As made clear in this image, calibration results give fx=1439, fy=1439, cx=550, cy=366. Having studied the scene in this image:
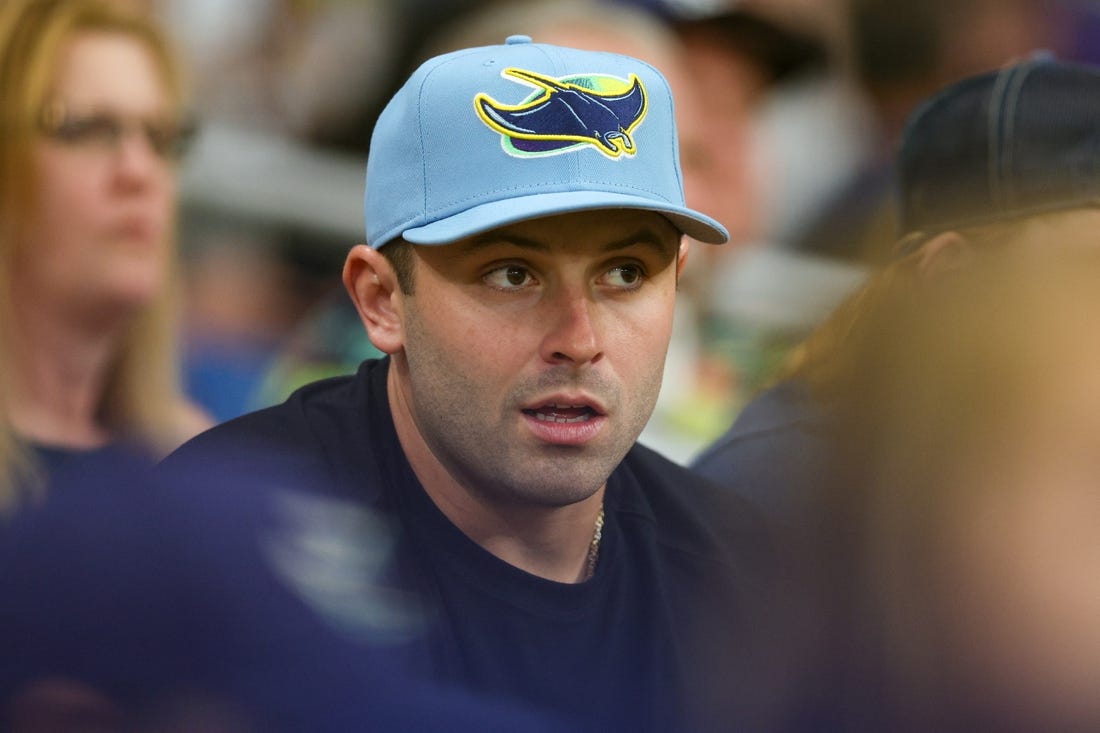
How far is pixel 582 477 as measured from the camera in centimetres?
171

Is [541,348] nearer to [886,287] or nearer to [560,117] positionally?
[560,117]

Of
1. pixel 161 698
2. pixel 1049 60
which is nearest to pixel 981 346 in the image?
pixel 161 698

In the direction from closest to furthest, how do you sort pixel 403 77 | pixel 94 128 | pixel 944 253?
pixel 944 253, pixel 94 128, pixel 403 77

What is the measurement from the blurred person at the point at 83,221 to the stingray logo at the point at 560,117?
1.48 meters

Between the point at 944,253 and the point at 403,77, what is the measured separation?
9.69 feet

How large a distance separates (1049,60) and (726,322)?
1659 millimetres

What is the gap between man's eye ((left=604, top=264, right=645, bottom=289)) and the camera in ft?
5.65

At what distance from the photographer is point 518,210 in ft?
5.40

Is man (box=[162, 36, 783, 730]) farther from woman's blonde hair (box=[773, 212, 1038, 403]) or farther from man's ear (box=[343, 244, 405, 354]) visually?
woman's blonde hair (box=[773, 212, 1038, 403])

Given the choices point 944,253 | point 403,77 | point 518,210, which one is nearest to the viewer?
point 944,253

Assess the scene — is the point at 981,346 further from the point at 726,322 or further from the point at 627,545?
the point at 726,322

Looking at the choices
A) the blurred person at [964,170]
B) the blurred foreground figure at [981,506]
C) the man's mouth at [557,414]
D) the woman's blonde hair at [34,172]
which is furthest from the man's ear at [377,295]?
the woman's blonde hair at [34,172]

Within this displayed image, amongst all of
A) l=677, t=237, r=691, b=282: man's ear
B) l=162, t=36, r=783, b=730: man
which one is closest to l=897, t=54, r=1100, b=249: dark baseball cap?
l=677, t=237, r=691, b=282: man's ear

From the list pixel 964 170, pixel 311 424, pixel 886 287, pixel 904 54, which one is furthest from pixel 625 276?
pixel 904 54
